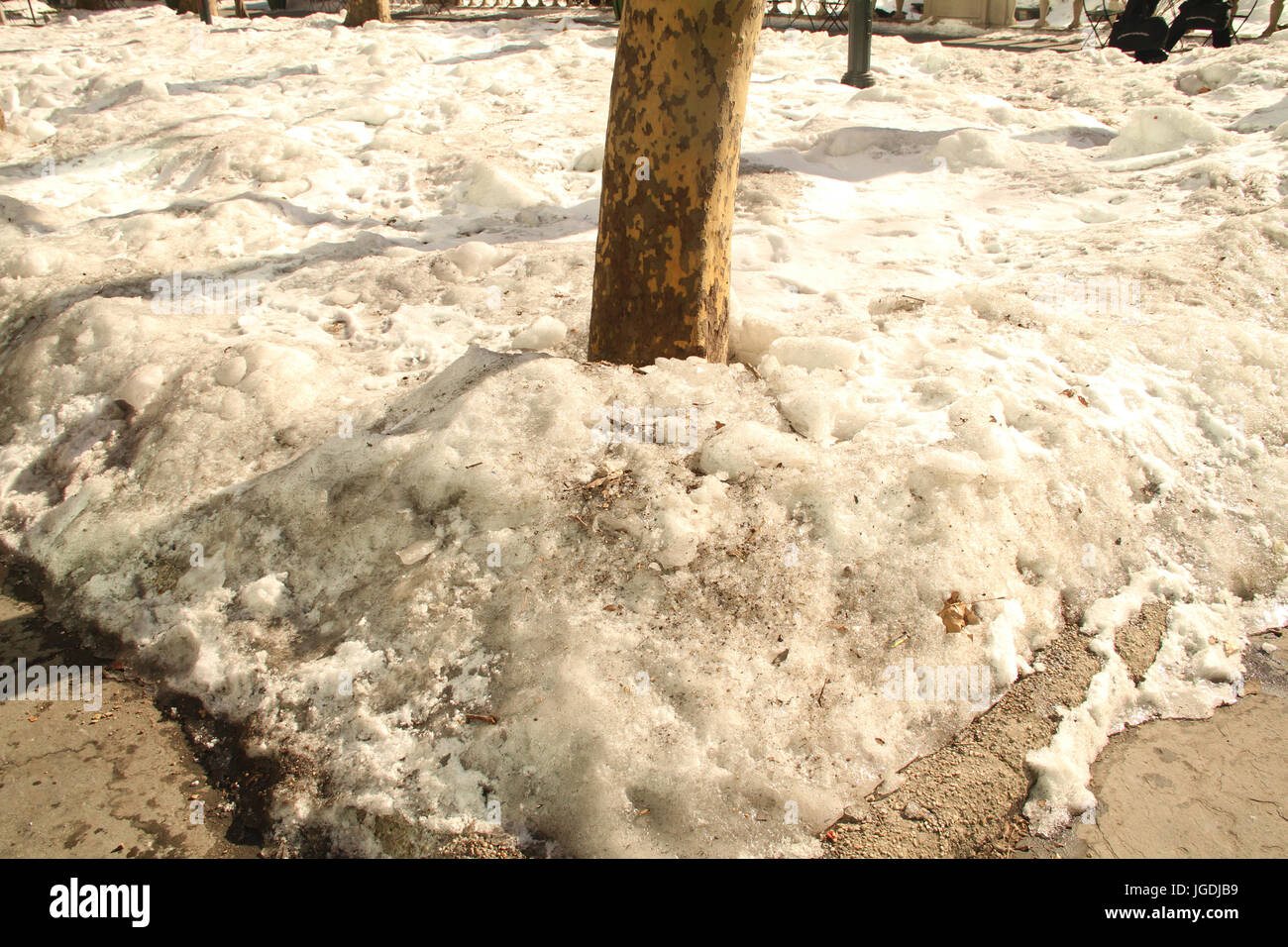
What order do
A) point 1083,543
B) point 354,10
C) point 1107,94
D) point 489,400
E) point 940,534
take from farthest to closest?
point 354,10
point 1107,94
point 489,400
point 1083,543
point 940,534

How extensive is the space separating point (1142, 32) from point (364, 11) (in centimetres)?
827

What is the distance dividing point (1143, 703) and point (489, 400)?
7.88 feet

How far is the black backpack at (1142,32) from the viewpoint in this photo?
24.4 ft

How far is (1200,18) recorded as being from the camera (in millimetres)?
7676

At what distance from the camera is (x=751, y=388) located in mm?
3230

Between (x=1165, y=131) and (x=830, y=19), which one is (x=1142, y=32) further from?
(x=830, y=19)

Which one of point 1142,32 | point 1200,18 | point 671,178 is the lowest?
point 671,178

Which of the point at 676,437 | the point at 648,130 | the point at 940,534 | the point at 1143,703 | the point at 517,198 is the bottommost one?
the point at 1143,703

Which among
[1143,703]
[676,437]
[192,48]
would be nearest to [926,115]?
[676,437]

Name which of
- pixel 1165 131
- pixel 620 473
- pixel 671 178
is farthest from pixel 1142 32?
pixel 620 473

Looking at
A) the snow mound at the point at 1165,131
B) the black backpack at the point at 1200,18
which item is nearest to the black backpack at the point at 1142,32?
the black backpack at the point at 1200,18

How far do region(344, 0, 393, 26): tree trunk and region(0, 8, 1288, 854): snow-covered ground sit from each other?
5.26 metres

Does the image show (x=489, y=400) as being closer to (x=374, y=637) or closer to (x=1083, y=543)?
(x=374, y=637)

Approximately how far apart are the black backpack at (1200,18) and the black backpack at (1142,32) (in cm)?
9
